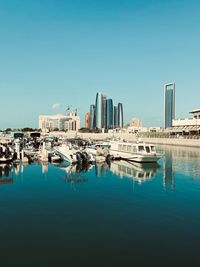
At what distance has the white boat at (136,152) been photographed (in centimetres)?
5947

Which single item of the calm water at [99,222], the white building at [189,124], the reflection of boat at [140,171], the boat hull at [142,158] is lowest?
the calm water at [99,222]

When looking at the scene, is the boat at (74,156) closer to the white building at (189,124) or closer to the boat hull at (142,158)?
the boat hull at (142,158)

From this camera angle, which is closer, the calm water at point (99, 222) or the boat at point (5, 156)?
the calm water at point (99, 222)

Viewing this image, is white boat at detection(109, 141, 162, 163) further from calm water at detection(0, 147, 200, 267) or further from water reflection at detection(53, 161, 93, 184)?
calm water at detection(0, 147, 200, 267)

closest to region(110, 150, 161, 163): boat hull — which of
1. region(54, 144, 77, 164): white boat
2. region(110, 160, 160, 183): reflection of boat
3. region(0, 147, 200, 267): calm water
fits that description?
region(110, 160, 160, 183): reflection of boat

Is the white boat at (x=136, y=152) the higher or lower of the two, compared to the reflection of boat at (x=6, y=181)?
higher

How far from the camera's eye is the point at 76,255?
16.5 metres

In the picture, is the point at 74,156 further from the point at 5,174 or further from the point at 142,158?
the point at 5,174

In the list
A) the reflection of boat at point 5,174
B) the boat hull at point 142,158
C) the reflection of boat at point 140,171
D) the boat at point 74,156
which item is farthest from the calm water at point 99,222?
the boat hull at point 142,158

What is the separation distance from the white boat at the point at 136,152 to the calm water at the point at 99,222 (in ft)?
60.8

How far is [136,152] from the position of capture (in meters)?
61.6

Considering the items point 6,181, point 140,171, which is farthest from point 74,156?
point 6,181

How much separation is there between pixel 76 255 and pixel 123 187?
19554mm

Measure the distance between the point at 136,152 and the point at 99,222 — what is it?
4021 centimetres
